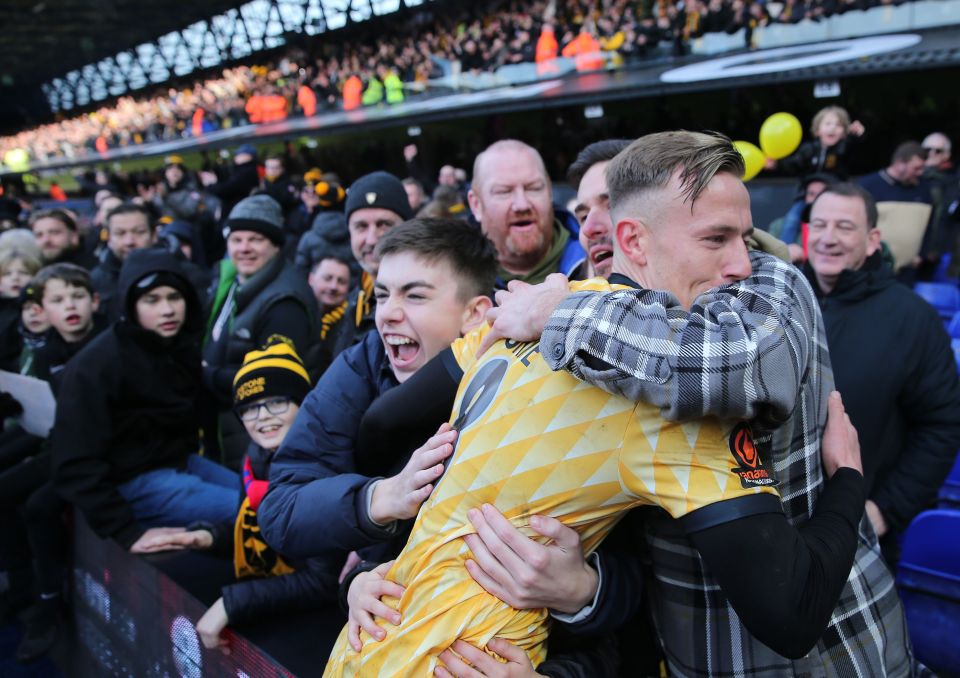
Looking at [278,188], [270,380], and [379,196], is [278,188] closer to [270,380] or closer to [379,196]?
[379,196]

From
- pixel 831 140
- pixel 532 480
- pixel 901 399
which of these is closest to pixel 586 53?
pixel 831 140

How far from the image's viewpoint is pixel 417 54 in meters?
22.5

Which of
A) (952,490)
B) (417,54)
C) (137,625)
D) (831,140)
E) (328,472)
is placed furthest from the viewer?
(417,54)

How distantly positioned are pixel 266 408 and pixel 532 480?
1.61m

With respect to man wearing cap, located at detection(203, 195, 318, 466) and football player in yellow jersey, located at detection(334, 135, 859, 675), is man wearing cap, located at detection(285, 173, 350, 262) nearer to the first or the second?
man wearing cap, located at detection(203, 195, 318, 466)

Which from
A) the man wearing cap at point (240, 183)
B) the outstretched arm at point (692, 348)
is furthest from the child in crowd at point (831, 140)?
the man wearing cap at point (240, 183)

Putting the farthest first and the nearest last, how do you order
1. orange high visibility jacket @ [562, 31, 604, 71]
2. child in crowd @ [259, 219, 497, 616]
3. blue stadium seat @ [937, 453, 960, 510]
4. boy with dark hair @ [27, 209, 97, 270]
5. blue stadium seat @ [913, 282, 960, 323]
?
orange high visibility jacket @ [562, 31, 604, 71], boy with dark hair @ [27, 209, 97, 270], blue stadium seat @ [913, 282, 960, 323], blue stadium seat @ [937, 453, 960, 510], child in crowd @ [259, 219, 497, 616]

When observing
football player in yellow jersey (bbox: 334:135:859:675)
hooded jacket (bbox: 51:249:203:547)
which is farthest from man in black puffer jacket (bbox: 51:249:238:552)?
football player in yellow jersey (bbox: 334:135:859:675)

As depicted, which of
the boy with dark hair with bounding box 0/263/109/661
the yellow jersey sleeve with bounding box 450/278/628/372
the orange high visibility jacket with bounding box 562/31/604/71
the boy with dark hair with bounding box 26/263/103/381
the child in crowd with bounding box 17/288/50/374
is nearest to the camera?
the yellow jersey sleeve with bounding box 450/278/628/372

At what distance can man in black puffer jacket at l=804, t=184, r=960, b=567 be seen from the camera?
2512mm

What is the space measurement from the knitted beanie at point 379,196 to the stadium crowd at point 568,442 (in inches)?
23.7

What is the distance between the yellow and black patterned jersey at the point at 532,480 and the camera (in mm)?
1032

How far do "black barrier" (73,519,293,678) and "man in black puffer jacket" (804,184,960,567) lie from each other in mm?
2177

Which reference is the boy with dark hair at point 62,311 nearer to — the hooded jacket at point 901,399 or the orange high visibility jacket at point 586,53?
the hooded jacket at point 901,399
